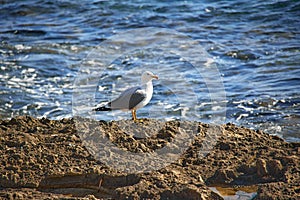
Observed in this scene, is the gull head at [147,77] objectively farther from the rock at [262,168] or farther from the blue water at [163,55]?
the rock at [262,168]

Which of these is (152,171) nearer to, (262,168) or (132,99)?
(262,168)

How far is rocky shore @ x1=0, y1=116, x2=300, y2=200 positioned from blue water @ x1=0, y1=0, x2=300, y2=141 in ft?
7.50

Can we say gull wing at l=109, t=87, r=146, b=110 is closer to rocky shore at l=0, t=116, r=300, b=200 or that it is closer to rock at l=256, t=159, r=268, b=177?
rocky shore at l=0, t=116, r=300, b=200

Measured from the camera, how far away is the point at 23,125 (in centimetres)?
562

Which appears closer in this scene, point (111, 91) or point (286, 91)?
point (286, 91)

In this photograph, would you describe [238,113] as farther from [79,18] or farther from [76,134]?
[79,18]

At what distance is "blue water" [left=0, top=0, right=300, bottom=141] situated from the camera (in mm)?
8695

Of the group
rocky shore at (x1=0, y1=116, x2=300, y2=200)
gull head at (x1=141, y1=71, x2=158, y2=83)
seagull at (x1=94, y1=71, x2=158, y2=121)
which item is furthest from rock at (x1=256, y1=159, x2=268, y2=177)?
gull head at (x1=141, y1=71, x2=158, y2=83)

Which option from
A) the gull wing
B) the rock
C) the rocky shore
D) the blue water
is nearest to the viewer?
the rocky shore

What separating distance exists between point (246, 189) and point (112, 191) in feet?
3.31

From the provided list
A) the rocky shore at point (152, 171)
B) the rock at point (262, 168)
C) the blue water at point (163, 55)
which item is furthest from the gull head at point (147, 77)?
the rock at point (262, 168)

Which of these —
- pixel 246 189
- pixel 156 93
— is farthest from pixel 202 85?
pixel 246 189

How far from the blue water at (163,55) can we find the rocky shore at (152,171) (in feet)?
7.50

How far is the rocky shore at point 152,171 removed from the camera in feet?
14.4
